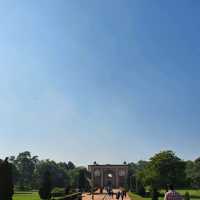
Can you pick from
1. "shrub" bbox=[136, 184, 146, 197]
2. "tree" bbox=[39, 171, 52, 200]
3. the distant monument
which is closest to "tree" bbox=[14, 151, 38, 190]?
the distant monument

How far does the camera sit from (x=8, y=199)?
2625cm

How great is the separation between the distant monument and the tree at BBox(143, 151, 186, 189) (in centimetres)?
4037

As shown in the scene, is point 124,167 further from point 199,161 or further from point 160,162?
point 160,162

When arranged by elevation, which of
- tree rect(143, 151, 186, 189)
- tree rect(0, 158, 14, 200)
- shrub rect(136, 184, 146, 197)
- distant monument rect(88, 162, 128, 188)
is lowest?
tree rect(0, 158, 14, 200)

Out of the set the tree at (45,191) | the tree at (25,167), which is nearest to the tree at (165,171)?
the tree at (45,191)

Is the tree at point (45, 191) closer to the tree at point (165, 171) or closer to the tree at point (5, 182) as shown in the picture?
the tree at point (5, 182)

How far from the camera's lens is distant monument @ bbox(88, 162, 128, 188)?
105m

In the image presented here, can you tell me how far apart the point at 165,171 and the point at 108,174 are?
4456cm

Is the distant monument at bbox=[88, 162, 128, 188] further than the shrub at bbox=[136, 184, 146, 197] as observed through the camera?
Yes

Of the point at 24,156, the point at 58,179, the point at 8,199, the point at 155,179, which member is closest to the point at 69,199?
the point at 8,199

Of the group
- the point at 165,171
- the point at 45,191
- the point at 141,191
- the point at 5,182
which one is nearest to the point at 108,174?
the point at 165,171

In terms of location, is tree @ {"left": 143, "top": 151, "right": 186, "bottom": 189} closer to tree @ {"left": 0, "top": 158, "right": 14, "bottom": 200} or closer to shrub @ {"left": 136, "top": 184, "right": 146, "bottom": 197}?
shrub @ {"left": 136, "top": 184, "right": 146, "bottom": 197}

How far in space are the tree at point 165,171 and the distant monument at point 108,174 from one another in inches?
1589

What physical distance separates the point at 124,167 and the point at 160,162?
41.7 metres
